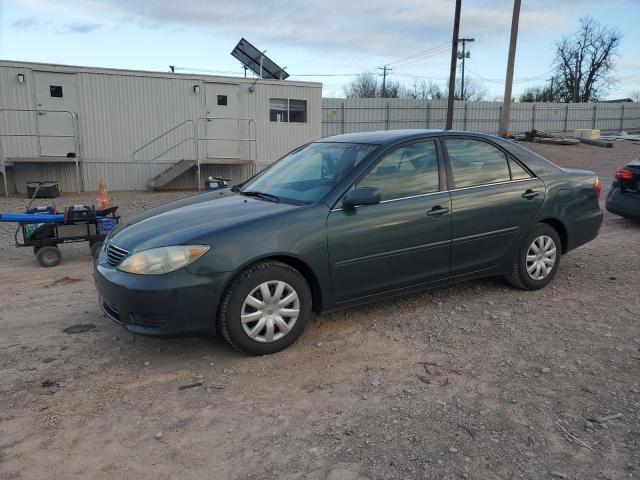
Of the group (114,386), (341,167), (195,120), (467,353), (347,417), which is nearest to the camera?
(347,417)

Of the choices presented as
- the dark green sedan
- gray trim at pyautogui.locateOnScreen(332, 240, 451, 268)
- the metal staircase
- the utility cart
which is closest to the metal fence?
the metal staircase

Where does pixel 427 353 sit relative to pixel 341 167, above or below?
below

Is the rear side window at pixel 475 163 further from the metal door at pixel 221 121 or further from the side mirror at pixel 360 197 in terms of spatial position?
the metal door at pixel 221 121

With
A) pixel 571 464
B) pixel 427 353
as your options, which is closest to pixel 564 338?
pixel 427 353

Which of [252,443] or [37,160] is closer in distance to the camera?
[252,443]

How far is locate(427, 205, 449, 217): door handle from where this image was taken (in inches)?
178

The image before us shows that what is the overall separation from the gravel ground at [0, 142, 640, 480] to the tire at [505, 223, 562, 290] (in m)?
0.13

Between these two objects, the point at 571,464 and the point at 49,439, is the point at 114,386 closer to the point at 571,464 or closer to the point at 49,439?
the point at 49,439

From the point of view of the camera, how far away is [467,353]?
3975mm

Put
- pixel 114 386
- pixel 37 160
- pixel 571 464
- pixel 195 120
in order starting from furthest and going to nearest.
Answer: pixel 195 120, pixel 37 160, pixel 114 386, pixel 571 464

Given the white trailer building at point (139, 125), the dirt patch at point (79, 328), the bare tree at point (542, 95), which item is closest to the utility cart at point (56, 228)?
the dirt patch at point (79, 328)

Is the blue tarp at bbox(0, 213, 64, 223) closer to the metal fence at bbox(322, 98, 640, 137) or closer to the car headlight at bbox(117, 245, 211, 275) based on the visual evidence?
the car headlight at bbox(117, 245, 211, 275)

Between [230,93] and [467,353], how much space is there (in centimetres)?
1335

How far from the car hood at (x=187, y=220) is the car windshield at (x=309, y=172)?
0.21 metres
